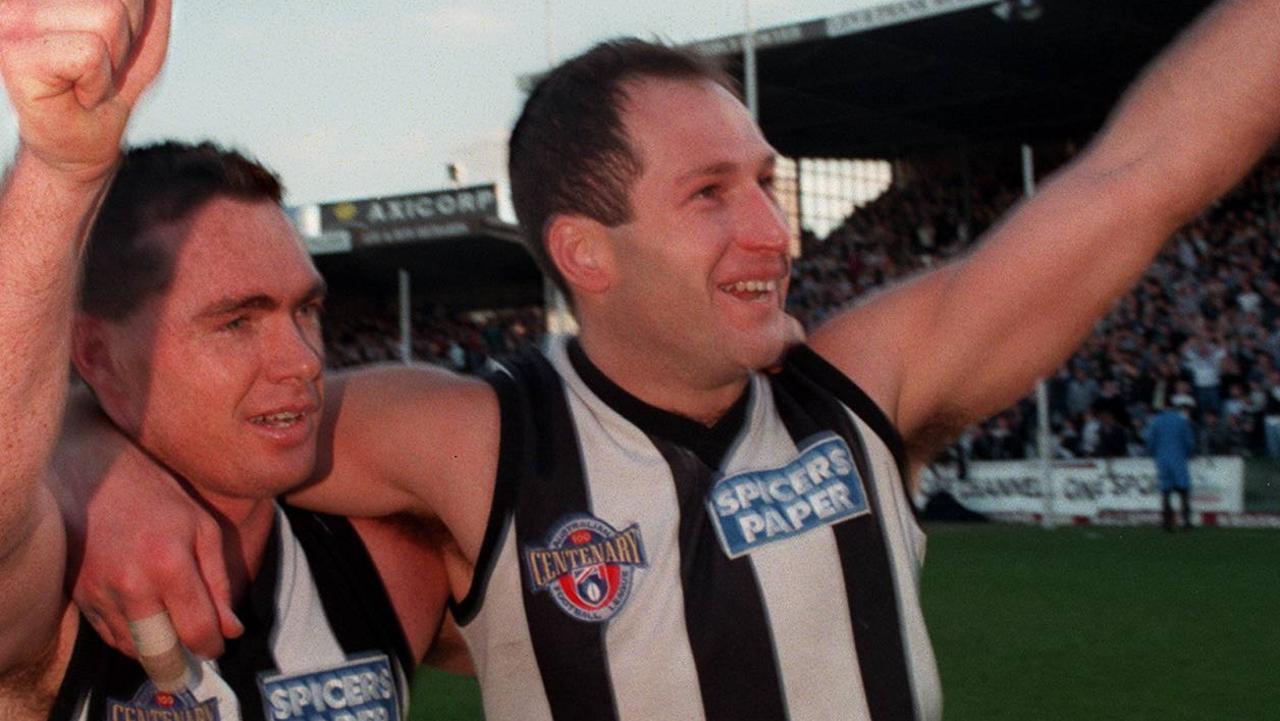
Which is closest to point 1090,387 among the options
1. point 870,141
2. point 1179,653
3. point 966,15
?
point 966,15

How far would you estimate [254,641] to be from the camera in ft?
8.23

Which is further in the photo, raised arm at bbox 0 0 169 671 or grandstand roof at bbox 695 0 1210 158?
grandstand roof at bbox 695 0 1210 158

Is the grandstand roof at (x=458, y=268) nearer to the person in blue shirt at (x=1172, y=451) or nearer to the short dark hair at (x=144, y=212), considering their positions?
the person in blue shirt at (x=1172, y=451)

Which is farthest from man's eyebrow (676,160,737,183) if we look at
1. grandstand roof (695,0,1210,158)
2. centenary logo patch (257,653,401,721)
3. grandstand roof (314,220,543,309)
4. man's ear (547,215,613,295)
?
grandstand roof (314,220,543,309)

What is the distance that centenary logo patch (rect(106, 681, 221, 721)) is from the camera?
232 centimetres

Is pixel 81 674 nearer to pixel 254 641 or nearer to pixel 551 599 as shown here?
pixel 254 641

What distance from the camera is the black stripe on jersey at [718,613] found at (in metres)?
2.49

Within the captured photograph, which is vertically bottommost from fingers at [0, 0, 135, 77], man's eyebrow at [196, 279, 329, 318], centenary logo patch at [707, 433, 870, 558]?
centenary logo patch at [707, 433, 870, 558]

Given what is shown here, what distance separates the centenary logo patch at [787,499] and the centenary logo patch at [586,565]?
16 centimetres

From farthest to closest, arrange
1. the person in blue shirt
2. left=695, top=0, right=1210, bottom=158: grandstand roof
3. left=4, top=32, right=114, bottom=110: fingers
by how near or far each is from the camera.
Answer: left=695, top=0, right=1210, bottom=158: grandstand roof
the person in blue shirt
left=4, top=32, right=114, bottom=110: fingers

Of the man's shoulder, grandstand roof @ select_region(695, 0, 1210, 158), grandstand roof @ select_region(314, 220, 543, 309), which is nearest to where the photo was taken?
the man's shoulder

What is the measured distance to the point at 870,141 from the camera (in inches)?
1196

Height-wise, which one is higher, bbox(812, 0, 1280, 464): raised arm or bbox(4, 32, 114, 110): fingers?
bbox(4, 32, 114, 110): fingers

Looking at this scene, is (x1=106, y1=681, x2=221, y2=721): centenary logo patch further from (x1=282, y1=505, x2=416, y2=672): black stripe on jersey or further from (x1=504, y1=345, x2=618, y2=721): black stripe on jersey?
(x1=504, y1=345, x2=618, y2=721): black stripe on jersey
